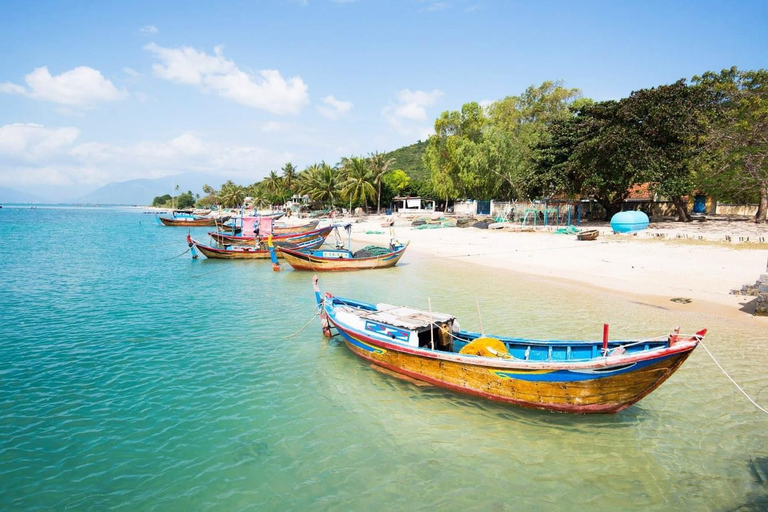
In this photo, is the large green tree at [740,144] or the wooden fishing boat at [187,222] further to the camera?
the wooden fishing boat at [187,222]

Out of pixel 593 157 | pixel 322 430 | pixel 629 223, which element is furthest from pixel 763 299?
pixel 593 157

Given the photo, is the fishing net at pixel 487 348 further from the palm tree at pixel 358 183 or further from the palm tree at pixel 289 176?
the palm tree at pixel 289 176

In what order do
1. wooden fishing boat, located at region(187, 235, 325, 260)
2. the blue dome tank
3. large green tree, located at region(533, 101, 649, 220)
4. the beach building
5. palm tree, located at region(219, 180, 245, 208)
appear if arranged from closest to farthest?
1. wooden fishing boat, located at region(187, 235, 325, 260)
2. the blue dome tank
3. large green tree, located at region(533, 101, 649, 220)
4. the beach building
5. palm tree, located at region(219, 180, 245, 208)

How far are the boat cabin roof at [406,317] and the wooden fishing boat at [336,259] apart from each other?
12400 millimetres

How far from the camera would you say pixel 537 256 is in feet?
82.1

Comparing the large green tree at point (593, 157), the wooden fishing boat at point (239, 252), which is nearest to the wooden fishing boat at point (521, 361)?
the wooden fishing boat at point (239, 252)

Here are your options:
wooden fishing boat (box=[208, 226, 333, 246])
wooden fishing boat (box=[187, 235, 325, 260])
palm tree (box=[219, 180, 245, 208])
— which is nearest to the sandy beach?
wooden fishing boat (box=[208, 226, 333, 246])

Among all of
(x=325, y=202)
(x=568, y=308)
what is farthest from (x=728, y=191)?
(x=325, y=202)

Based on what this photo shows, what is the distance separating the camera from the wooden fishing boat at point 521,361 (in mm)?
6953

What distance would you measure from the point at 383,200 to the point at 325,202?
11007 mm

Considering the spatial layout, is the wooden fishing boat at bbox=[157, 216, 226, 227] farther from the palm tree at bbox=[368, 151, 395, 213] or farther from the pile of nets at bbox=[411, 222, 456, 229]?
the pile of nets at bbox=[411, 222, 456, 229]

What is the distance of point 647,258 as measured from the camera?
21734mm

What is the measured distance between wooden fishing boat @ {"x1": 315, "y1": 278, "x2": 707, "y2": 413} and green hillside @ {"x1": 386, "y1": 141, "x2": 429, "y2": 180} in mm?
77363

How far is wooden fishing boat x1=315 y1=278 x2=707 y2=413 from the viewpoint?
6.95 metres
